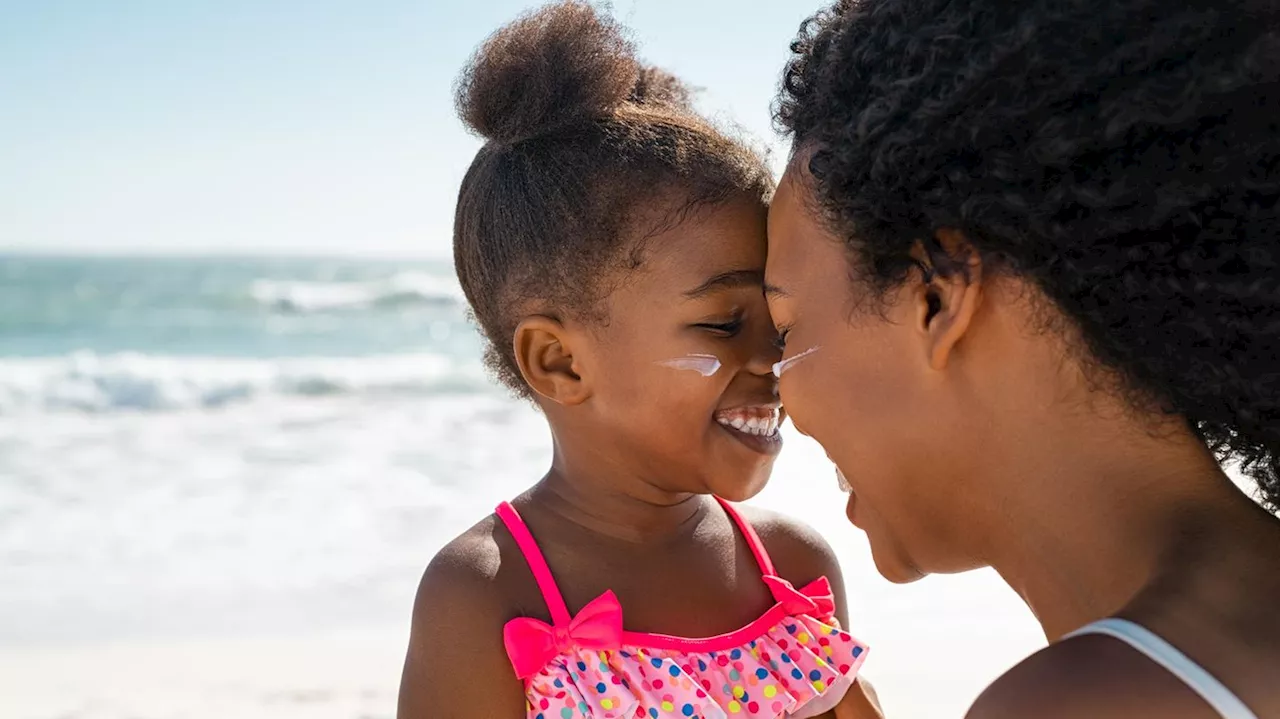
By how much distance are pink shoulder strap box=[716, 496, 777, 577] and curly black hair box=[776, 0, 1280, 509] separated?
1114 mm

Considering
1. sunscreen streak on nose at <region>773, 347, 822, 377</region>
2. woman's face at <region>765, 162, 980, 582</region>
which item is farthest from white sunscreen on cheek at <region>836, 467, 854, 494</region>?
sunscreen streak on nose at <region>773, 347, 822, 377</region>

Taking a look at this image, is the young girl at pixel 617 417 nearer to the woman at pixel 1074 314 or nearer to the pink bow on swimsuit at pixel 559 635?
the pink bow on swimsuit at pixel 559 635

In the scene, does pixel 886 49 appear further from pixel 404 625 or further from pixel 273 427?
pixel 273 427

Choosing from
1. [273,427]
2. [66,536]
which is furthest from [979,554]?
[273,427]

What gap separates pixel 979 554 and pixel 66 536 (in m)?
5.84

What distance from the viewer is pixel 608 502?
8.43 feet

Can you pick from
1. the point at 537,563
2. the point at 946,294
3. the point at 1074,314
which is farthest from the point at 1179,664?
the point at 537,563

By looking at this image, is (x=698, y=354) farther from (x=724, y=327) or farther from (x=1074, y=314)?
(x=1074, y=314)

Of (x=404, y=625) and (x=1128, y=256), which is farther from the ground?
(x=404, y=625)

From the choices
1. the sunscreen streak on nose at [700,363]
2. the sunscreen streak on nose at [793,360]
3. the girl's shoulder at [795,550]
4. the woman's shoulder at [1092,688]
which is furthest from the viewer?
the girl's shoulder at [795,550]

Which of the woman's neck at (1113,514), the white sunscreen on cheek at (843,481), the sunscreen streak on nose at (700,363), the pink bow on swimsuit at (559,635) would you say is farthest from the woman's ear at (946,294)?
the pink bow on swimsuit at (559,635)

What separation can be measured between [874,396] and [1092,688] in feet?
2.02

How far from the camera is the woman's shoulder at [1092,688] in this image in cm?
131

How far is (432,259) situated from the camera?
177 ft
